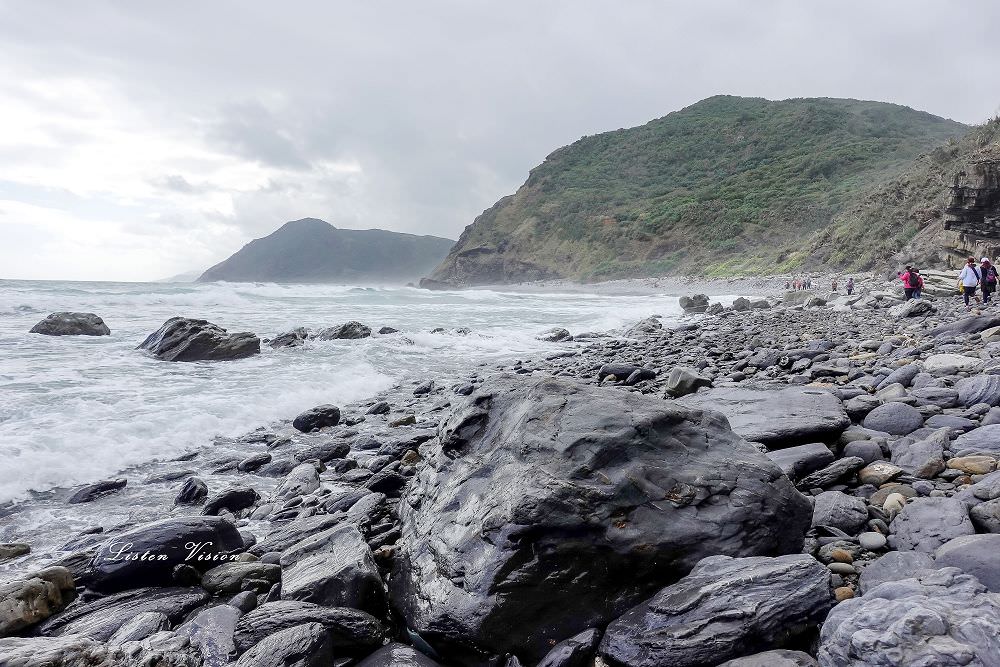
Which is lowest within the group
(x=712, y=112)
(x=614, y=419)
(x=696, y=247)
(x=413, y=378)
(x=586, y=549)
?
(x=413, y=378)

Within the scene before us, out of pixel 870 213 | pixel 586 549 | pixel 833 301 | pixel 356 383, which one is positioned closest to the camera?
pixel 586 549

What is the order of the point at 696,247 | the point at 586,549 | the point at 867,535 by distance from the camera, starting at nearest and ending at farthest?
the point at 586,549, the point at 867,535, the point at 696,247

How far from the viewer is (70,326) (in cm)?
1400

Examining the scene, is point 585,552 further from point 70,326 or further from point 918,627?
point 70,326

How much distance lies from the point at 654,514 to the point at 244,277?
200875mm

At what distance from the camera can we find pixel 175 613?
2871 millimetres

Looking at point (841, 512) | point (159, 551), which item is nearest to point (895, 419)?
point (841, 512)

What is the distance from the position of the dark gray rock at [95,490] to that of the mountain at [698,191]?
38.8 meters

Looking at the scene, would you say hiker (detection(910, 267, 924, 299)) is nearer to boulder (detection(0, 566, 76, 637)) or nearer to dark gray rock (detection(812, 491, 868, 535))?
dark gray rock (detection(812, 491, 868, 535))

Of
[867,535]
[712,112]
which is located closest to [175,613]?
[867,535]

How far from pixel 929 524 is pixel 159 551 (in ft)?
13.8

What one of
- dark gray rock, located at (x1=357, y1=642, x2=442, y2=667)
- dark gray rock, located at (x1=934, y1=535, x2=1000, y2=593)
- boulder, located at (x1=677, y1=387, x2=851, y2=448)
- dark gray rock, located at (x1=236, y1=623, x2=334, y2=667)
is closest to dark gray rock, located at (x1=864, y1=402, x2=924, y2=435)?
boulder, located at (x1=677, y1=387, x2=851, y2=448)

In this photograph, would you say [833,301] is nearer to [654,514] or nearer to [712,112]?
[654,514]

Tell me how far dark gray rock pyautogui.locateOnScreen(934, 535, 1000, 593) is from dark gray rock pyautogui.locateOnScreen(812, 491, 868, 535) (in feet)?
1.80
